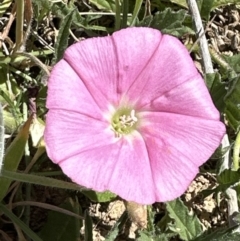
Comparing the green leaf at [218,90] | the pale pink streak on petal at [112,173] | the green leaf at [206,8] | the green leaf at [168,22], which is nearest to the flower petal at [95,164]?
the pale pink streak on petal at [112,173]

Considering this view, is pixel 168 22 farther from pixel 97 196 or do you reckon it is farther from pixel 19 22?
Answer: pixel 97 196

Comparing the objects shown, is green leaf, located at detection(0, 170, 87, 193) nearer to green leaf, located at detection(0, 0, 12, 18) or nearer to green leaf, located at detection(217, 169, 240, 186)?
green leaf, located at detection(217, 169, 240, 186)

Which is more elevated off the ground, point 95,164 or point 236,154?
point 95,164

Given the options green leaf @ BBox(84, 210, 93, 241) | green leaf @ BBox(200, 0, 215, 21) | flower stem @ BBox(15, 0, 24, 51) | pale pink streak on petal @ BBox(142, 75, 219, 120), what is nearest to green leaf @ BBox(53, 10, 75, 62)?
flower stem @ BBox(15, 0, 24, 51)

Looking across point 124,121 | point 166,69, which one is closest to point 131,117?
A: point 124,121

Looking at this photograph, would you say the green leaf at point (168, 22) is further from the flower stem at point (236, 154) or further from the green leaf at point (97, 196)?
the green leaf at point (97, 196)
